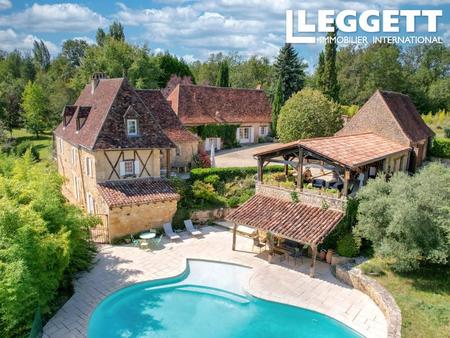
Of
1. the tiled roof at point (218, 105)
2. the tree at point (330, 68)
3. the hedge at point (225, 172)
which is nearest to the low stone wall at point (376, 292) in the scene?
the hedge at point (225, 172)

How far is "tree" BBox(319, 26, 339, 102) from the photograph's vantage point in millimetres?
45500

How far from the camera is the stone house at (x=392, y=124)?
25.9 meters

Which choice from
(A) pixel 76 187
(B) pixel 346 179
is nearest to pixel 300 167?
(B) pixel 346 179

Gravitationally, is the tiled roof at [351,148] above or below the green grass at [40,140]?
above

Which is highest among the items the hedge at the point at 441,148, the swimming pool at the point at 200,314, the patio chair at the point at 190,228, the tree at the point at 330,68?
the tree at the point at 330,68

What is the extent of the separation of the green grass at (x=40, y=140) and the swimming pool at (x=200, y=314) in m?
32.5

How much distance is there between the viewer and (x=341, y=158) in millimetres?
18406

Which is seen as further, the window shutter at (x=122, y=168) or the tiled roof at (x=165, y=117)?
the tiled roof at (x=165, y=117)

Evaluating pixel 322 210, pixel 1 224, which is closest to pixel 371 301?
pixel 322 210

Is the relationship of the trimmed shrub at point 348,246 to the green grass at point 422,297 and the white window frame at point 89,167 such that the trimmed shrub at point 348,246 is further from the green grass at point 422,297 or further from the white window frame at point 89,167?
the white window frame at point 89,167

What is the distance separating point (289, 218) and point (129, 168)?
11.1 metres

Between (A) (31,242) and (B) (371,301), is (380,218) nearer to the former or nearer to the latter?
(B) (371,301)

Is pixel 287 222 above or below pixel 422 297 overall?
above

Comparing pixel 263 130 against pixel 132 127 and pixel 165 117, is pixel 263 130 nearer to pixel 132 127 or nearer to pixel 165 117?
pixel 165 117
